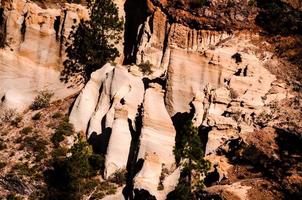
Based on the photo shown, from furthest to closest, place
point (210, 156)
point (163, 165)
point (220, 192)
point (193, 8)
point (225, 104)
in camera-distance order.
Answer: point (193, 8), point (225, 104), point (163, 165), point (210, 156), point (220, 192)

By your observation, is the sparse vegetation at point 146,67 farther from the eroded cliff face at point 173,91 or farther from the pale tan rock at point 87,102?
the pale tan rock at point 87,102

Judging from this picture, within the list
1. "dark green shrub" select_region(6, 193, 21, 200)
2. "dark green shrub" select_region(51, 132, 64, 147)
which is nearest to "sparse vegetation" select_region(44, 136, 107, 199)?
"dark green shrub" select_region(6, 193, 21, 200)

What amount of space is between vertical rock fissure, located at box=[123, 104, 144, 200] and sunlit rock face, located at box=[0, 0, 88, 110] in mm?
13667

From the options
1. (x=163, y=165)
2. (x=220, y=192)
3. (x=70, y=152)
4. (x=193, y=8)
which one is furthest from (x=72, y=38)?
(x=220, y=192)

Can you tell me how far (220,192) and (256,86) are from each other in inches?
719

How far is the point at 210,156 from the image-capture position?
5006cm

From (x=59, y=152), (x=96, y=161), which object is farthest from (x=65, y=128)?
(x=96, y=161)

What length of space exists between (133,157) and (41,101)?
15.4 m

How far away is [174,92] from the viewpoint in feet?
199

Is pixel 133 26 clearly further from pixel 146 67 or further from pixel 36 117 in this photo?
pixel 36 117

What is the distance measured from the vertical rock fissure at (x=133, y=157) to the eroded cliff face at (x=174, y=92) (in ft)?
0.41

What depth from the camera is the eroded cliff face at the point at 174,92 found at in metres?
53.1

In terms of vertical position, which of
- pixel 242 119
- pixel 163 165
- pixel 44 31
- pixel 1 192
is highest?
pixel 44 31

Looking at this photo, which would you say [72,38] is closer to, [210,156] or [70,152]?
[70,152]
